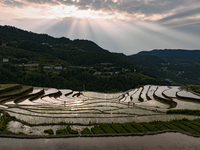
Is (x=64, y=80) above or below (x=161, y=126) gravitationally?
above

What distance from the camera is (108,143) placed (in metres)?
14.5

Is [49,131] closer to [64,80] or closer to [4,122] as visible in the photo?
[4,122]

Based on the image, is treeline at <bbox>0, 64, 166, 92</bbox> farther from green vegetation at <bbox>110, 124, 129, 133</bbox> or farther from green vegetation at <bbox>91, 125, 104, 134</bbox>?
green vegetation at <bbox>110, 124, 129, 133</bbox>

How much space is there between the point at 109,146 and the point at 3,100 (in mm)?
27209

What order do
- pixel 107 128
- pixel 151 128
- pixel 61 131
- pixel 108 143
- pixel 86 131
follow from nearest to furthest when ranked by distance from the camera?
pixel 108 143, pixel 61 131, pixel 86 131, pixel 107 128, pixel 151 128

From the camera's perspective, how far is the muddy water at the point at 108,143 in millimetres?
13575

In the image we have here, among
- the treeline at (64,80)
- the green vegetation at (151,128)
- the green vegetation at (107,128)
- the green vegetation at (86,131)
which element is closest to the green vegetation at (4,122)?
the green vegetation at (86,131)

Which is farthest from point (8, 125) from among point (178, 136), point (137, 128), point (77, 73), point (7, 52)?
point (7, 52)

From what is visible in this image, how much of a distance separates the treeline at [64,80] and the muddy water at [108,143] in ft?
207

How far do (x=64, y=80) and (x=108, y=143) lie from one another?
74.1 metres

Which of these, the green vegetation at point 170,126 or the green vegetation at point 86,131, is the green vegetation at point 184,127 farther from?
the green vegetation at point 86,131

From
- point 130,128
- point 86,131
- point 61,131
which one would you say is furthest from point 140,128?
point 61,131

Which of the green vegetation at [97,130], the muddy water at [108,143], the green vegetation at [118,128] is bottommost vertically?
the muddy water at [108,143]

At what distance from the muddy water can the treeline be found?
63203mm
